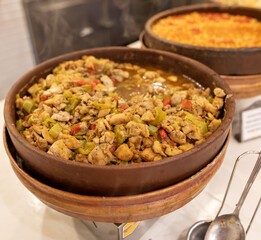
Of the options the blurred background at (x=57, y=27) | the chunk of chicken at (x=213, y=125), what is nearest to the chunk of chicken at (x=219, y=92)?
the chunk of chicken at (x=213, y=125)

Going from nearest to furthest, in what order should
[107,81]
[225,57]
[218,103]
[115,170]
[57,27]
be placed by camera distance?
[115,170] → [218,103] → [107,81] → [225,57] → [57,27]

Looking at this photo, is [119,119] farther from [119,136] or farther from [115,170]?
[115,170]

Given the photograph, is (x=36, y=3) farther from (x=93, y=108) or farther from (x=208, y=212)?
(x=208, y=212)

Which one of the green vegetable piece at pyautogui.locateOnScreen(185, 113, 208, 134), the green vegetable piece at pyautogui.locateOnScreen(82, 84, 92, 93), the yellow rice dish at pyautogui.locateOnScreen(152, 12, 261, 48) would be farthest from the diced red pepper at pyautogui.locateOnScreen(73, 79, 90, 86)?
the yellow rice dish at pyautogui.locateOnScreen(152, 12, 261, 48)

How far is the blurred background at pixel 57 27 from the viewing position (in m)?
2.68

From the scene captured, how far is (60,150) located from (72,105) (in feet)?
0.83

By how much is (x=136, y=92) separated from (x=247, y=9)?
1599 mm

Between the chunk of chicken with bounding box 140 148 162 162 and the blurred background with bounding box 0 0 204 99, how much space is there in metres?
2.28

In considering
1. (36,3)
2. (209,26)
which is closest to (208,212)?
(209,26)

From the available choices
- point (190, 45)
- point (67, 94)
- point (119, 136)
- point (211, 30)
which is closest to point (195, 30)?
point (211, 30)

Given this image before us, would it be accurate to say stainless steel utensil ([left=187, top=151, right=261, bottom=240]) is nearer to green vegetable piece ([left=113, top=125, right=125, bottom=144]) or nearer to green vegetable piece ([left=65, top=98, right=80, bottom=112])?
green vegetable piece ([left=113, top=125, right=125, bottom=144])

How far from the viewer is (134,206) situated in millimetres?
864

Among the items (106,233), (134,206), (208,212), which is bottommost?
(208,212)

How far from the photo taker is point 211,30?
2080 millimetres
